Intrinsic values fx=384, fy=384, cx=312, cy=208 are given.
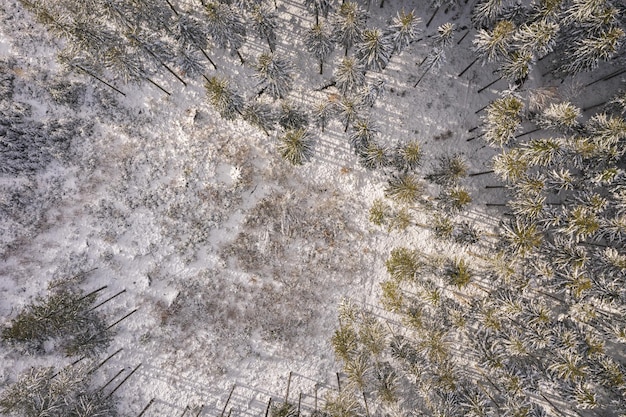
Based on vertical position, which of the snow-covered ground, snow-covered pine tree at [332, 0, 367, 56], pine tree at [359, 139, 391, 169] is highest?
snow-covered pine tree at [332, 0, 367, 56]

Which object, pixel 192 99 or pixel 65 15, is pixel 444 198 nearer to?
pixel 192 99

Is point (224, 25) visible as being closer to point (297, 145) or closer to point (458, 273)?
point (297, 145)

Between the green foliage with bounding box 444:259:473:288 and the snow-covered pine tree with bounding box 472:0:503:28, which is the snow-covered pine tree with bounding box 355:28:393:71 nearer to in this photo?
the snow-covered pine tree with bounding box 472:0:503:28

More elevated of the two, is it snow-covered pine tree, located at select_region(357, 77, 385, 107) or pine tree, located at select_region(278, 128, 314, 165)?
snow-covered pine tree, located at select_region(357, 77, 385, 107)

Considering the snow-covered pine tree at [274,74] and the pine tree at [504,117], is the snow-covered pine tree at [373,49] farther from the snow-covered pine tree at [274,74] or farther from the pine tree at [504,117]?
the pine tree at [504,117]

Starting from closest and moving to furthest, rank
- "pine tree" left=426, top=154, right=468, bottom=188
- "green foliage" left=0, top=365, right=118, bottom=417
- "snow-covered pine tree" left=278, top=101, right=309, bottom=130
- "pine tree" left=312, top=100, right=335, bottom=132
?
"snow-covered pine tree" left=278, top=101, right=309, bottom=130 → "pine tree" left=426, top=154, right=468, bottom=188 → "green foliage" left=0, top=365, right=118, bottom=417 → "pine tree" left=312, top=100, right=335, bottom=132

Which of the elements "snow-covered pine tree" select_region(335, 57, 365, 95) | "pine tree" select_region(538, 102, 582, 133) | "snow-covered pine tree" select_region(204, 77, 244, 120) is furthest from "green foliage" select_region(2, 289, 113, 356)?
"pine tree" select_region(538, 102, 582, 133)

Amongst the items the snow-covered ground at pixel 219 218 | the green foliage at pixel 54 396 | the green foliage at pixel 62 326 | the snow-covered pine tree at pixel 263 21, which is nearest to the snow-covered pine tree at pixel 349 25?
the snow-covered ground at pixel 219 218
